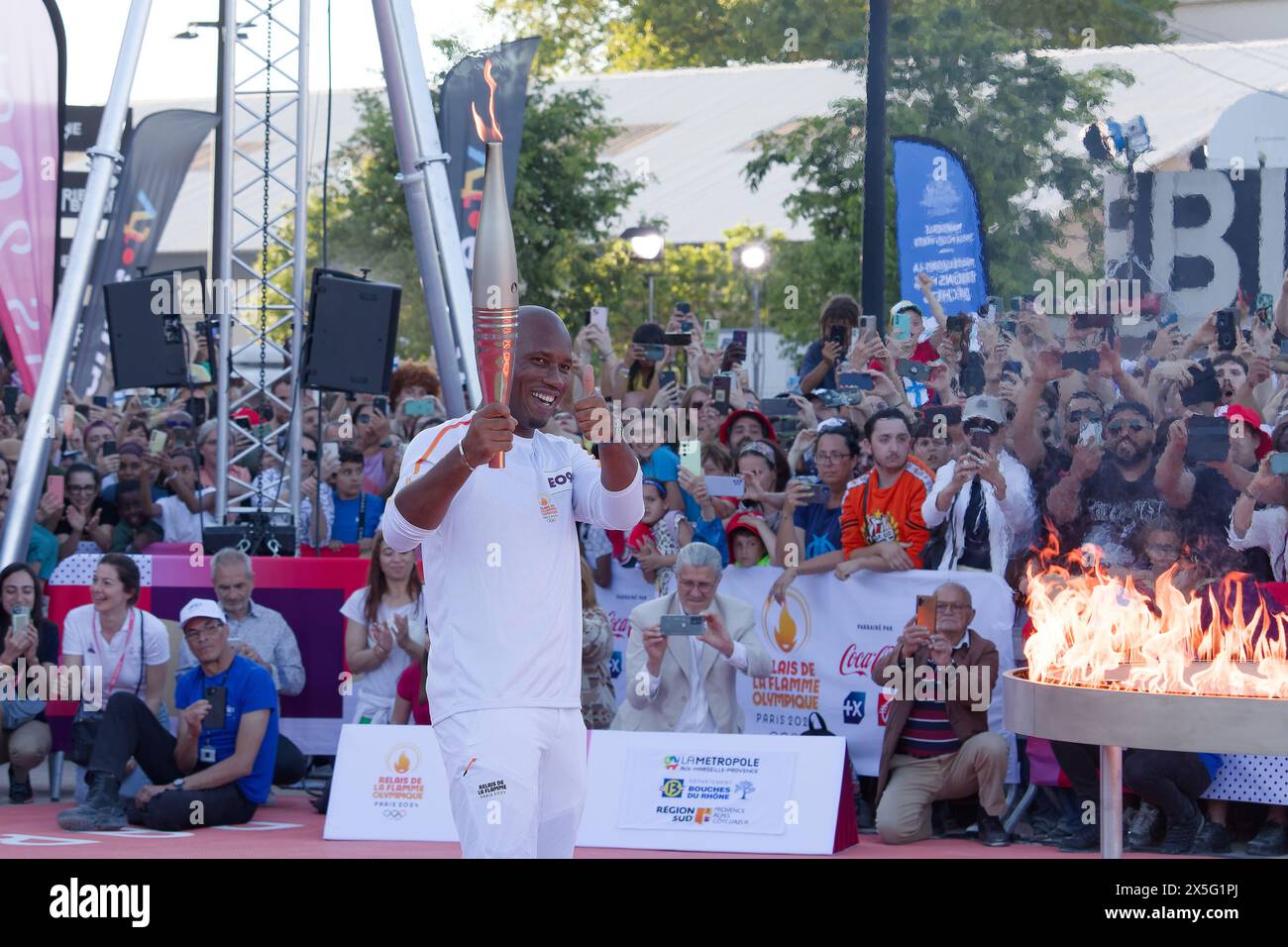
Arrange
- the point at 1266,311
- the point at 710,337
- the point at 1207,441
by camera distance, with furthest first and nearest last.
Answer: the point at 710,337 → the point at 1266,311 → the point at 1207,441

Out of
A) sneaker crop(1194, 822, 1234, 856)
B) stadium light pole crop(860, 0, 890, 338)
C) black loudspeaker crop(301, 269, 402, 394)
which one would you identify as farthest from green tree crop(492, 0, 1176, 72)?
sneaker crop(1194, 822, 1234, 856)

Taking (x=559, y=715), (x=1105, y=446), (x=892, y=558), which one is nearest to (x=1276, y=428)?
(x=1105, y=446)

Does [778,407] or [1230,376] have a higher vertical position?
[1230,376]

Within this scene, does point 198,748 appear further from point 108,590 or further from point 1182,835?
point 1182,835

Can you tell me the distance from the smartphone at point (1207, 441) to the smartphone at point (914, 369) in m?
2.14

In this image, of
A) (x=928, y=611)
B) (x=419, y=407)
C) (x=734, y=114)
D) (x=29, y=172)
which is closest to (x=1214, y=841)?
(x=928, y=611)

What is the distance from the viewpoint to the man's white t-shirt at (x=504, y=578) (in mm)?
4602

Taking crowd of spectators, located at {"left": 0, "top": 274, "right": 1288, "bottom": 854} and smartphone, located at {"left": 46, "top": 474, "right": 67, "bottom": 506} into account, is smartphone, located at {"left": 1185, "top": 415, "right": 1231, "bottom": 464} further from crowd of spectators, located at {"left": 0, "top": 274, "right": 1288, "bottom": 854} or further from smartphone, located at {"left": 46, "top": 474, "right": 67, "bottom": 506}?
smartphone, located at {"left": 46, "top": 474, "right": 67, "bottom": 506}

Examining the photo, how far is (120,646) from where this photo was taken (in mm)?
10008

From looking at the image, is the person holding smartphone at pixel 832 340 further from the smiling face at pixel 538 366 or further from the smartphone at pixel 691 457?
the smiling face at pixel 538 366

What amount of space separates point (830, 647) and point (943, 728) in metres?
0.87

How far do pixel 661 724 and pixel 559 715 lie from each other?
178 inches
